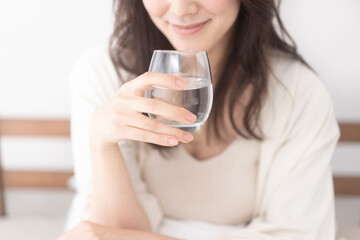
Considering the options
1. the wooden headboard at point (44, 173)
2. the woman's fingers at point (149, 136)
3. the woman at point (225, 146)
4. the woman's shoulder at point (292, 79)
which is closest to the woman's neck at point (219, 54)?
the woman at point (225, 146)

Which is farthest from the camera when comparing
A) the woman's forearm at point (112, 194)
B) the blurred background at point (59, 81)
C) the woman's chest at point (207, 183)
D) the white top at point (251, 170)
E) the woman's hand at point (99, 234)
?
the blurred background at point (59, 81)

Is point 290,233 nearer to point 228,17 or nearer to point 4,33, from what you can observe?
point 228,17

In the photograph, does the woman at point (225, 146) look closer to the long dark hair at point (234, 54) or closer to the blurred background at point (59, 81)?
the long dark hair at point (234, 54)

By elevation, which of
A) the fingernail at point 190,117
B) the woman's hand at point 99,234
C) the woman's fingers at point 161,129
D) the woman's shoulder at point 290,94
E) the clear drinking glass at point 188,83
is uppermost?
the clear drinking glass at point 188,83

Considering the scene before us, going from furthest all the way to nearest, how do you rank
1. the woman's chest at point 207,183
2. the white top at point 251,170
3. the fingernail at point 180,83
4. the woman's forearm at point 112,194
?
the woman's chest at point 207,183 → the white top at point 251,170 → the woman's forearm at point 112,194 → the fingernail at point 180,83

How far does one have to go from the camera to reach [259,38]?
1342mm

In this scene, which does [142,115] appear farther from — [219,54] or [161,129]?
[219,54]

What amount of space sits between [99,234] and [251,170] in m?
0.59

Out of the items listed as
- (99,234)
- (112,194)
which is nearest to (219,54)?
(112,194)

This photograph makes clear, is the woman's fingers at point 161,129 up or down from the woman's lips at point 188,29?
down

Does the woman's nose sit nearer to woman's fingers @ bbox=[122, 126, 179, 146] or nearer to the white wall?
woman's fingers @ bbox=[122, 126, 179, 146]

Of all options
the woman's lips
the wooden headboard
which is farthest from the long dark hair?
the wooden headboard

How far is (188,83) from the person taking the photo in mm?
786

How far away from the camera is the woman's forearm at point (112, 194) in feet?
3.72
